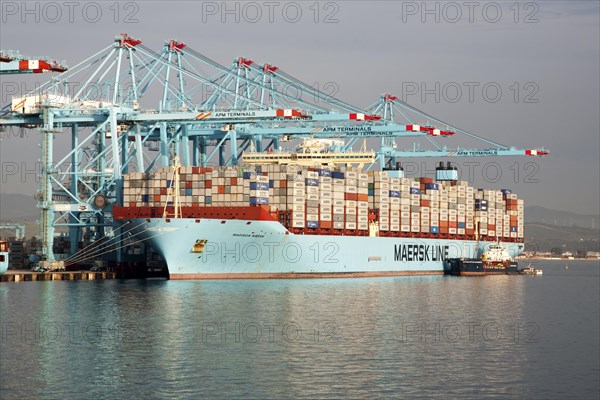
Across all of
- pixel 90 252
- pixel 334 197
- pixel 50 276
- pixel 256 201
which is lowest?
pixel 50 276

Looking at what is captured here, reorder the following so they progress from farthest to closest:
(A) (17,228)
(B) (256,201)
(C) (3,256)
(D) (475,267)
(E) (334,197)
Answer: (A) (17,228), (D) (475,267), (E) (334,197), (C) (3,256), (B) (256,201)

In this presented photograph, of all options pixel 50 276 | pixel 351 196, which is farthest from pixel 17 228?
pixel 351 196

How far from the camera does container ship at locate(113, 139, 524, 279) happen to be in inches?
3041

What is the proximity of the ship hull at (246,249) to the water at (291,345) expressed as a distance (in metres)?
8.99

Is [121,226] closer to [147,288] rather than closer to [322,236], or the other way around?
[147,288]

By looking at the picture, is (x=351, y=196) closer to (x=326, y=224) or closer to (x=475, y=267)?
(x=326, y=224)

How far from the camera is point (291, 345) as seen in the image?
41438 mm

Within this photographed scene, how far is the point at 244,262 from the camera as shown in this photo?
260 feet

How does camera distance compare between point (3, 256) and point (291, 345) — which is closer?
point (291, 345)

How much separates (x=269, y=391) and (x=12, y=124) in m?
62.2

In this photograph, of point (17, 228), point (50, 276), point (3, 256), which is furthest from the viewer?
point (17, 228)

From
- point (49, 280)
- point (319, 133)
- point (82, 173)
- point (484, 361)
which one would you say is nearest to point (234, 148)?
point (319, 133)

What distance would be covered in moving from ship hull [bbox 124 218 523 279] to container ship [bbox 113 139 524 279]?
8 cm

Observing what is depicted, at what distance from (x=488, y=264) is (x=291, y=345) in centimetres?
6383
